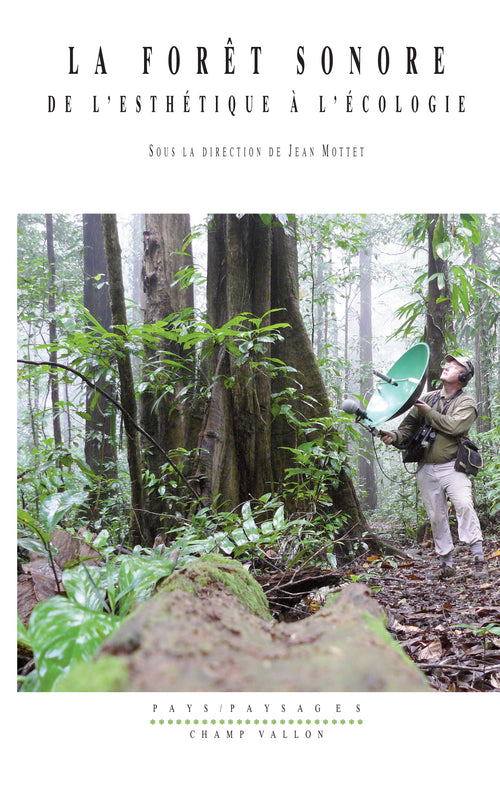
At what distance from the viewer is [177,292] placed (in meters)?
5.75

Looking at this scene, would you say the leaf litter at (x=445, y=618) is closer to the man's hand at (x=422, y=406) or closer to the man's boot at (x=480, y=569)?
the man's boot at (x=480, y=569)

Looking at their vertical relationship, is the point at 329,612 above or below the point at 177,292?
below

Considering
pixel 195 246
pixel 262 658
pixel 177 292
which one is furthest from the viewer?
pixel 195 246

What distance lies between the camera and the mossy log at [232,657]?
0.82m

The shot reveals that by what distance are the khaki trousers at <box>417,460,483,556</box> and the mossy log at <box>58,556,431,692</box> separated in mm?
4215

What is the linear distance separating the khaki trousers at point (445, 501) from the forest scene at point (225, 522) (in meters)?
0.34

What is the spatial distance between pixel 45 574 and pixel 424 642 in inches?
74.3

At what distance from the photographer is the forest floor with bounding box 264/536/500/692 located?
6.93 feet

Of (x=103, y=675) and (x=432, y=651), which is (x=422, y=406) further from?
(x=103, y=675)

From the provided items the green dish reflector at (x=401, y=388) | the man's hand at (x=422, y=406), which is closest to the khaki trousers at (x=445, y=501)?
the man's hand at (x=422, y=406)
